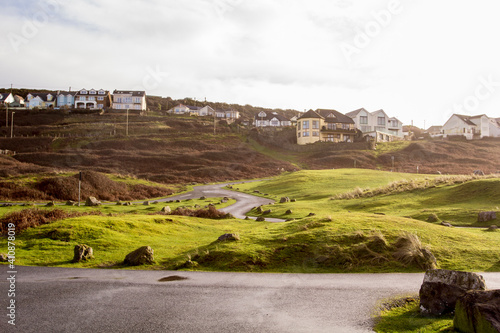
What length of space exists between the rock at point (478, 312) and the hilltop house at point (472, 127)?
143m

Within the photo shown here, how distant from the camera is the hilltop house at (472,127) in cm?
13775

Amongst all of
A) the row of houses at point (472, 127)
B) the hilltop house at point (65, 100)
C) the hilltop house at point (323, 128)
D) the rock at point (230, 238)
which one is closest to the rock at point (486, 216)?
the rock at point (230, 238)

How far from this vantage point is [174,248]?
20.8m

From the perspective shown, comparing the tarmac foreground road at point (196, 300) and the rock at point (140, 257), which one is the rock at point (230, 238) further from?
the tarmac foreground road at point (196, 300)

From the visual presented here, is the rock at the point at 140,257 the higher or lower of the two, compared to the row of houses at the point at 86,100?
lower

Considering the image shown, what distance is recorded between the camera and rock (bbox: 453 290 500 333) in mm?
8414

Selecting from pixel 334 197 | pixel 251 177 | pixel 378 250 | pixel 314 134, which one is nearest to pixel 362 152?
pixel 314 134

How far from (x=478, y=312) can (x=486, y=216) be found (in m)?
23.0

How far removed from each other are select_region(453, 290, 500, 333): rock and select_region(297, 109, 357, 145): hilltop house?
121m

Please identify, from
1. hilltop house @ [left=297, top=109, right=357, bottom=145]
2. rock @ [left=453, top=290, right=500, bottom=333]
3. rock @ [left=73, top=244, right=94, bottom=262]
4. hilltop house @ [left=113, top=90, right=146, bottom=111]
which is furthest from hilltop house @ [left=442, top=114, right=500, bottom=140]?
rock @ [left=453, top=290, right=500, bottom=333]

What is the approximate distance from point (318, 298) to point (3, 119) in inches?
5781

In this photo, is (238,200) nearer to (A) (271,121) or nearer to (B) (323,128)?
(B) (323,128)

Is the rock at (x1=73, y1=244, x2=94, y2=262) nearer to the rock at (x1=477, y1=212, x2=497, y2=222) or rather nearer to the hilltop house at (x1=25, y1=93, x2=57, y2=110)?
the rock at (x1=477, y1=212, x2=497, y2=222)

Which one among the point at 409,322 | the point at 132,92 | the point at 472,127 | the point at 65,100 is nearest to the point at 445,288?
the point at 409,322
